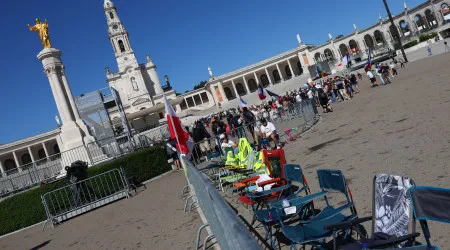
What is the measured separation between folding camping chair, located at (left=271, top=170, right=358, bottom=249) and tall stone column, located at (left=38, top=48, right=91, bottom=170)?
59.0 feet

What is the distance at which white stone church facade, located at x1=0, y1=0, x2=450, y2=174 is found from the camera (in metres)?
70.6

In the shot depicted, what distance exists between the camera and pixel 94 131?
73.2ft

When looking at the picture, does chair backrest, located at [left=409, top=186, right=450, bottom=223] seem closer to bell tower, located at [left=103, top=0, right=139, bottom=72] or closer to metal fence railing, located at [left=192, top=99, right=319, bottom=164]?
metal fence railing, located at [left=192, top=99, right=319, bottom=164]

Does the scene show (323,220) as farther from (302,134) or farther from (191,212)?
(302,134)

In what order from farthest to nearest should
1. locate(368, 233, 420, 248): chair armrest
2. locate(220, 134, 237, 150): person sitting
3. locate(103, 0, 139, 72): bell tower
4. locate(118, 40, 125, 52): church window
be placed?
locate(118, 40, 125, 52): church window → locate(103, 0, 139, 72): bell tower → locate(220, 134, 237, 150): person sitting → locate(368, 233, 420, 248): chair armrest

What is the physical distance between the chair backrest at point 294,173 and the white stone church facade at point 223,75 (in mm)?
52510

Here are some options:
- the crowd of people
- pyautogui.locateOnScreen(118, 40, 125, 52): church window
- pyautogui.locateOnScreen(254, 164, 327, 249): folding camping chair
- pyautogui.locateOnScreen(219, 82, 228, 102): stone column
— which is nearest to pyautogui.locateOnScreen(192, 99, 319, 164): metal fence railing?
the crowd of people

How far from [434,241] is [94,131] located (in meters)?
20.8

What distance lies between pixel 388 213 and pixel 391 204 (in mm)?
82

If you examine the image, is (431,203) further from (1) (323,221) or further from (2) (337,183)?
(2) (337,183)

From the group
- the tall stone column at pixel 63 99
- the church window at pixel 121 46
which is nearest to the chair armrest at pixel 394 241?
the tall stone column at pixel 63 99

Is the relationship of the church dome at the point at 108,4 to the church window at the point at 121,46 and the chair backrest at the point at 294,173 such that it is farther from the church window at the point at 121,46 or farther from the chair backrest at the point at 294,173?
the chair backrest at the point at 294,173

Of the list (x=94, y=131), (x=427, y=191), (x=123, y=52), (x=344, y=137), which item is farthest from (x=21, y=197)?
(x=123, y=52)

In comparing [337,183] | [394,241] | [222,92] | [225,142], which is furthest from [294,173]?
[222,92]
